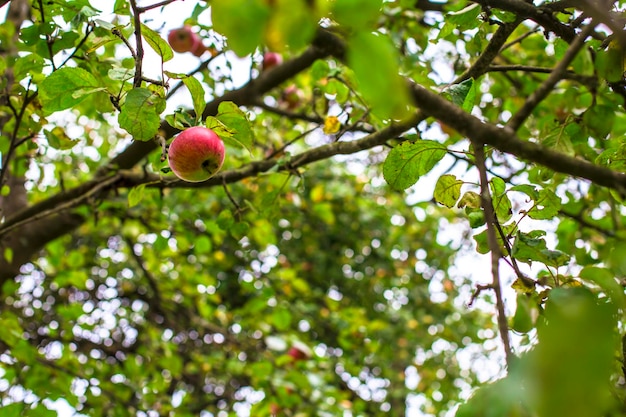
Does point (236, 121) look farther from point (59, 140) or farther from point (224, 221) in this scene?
point (59, 140)

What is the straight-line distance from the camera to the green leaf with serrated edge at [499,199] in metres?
1.00

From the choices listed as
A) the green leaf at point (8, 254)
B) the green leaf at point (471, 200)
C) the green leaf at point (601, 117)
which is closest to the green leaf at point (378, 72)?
the green leaf at point (471, 200)

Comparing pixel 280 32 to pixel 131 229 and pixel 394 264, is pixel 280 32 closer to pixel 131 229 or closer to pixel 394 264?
pixel 131 229

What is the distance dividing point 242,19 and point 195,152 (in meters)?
0.63

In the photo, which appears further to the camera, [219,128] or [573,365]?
[219,128]

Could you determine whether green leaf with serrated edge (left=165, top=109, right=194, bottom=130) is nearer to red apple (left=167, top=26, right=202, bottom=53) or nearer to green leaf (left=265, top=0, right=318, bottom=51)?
Answer: green leaf (left=265, top=0, right=318, bottom=51)

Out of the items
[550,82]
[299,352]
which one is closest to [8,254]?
[299,352]

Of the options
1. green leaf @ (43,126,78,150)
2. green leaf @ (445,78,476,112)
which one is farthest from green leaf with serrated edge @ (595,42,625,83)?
green leaf @ (43,126,78,150)

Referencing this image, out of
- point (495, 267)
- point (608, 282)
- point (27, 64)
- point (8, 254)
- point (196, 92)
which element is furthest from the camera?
point (8, 254)

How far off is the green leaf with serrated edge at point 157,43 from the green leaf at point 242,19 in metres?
0.56

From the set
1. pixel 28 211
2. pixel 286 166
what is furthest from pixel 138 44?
pixel 28 211

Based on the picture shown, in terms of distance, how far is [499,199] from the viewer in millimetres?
989

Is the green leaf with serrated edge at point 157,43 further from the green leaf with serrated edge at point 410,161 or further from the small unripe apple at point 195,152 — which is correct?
the green leaf with serrated edge at point 410,161

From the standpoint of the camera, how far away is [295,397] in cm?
251
